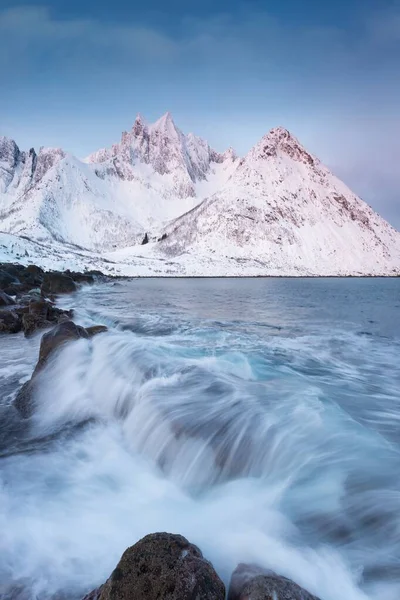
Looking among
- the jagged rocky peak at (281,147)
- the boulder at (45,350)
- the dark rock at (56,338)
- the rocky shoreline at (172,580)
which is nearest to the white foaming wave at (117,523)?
the rocky shoreline at (172,580)

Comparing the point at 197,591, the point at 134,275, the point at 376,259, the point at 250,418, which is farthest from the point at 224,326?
the point at 376,259

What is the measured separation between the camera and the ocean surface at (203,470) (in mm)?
3395

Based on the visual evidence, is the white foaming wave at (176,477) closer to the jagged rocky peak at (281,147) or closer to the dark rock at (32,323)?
the dark rock at (32,323)

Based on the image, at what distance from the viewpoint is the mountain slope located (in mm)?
119375

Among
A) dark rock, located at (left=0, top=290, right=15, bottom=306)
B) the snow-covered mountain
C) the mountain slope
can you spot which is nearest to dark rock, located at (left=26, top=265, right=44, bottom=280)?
dark rock, located at (left=0, top=290, right=15, bottom=306)

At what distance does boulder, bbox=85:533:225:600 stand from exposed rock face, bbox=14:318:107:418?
16.5ft

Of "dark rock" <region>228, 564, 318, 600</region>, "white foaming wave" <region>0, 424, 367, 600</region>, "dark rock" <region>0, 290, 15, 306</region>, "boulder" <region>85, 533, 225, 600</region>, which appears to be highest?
"dark rock" <region>0, 290, 15, 306</region>

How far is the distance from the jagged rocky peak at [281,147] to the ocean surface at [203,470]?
16641 cm

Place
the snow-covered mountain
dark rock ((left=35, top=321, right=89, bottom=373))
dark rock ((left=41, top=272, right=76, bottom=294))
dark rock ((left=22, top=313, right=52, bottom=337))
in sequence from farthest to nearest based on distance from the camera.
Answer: the snow-covered mountain
dark rock ((left=41, top=272, right=76, bottom=294))
dark rock ((left=22, top=313, right=52, bottom=337))
dark rock ((left=35, top=321, right=89, bottom=373))

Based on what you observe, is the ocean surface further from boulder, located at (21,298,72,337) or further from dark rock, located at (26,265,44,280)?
dark rock, located at (26,265,44,280)

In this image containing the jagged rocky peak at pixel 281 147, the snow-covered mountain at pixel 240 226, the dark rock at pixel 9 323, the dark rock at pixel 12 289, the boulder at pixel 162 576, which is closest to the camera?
the boulder at pixel 162 576

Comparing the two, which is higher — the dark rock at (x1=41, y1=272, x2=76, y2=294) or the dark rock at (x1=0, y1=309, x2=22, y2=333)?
the dark rock at (x1=41, y1=272, x2=76, y2=294)

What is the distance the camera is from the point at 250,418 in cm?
576

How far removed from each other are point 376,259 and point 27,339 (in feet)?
457
